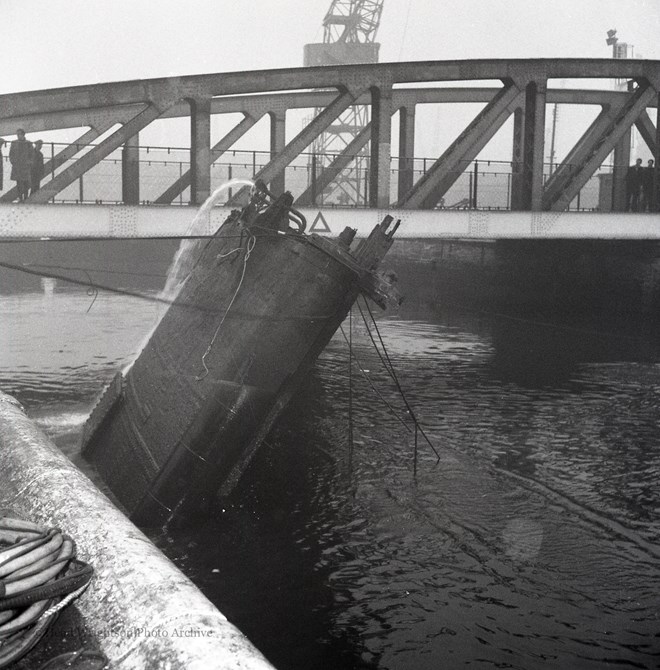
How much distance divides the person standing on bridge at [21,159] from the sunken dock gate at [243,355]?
7313 millimetres

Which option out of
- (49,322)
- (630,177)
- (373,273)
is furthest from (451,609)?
(49,322)

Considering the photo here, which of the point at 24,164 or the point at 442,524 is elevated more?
the point at 24,164

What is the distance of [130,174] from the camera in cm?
1758

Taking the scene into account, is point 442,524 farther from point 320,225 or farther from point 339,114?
point 339,114

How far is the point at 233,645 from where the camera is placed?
3.92 metres

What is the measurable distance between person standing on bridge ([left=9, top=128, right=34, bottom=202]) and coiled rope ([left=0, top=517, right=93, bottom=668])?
12.7m

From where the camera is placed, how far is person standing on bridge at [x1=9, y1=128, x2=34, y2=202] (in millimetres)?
16094

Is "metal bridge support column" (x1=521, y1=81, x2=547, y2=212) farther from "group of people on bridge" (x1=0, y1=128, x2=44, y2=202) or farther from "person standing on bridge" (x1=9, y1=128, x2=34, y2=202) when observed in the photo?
"person standing on bridge" (x1=9, y1=128, x2=34, y2=202)

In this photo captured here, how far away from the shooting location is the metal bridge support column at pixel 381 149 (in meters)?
18.1

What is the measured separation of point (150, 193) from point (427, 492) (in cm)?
1131

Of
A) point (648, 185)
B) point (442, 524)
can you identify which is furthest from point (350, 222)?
point (648, 185)

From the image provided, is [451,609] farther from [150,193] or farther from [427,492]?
[150,193]

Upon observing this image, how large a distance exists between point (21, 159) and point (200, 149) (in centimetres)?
329

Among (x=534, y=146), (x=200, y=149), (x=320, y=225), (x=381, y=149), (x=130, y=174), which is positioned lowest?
(x=320, y=225)
